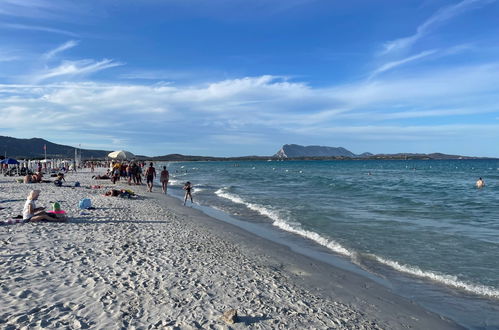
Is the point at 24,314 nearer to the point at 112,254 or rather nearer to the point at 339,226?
the point at 112,254

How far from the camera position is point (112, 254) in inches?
255

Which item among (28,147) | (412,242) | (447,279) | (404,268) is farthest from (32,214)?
(28,147)

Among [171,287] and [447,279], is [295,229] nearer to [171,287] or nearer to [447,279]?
[447,279]

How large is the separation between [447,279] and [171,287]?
200 inches

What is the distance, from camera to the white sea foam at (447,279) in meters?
5.89

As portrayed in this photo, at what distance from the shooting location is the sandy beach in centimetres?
409

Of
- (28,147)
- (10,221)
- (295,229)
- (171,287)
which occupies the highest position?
(28,147)

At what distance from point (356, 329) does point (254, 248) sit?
13.7 ft

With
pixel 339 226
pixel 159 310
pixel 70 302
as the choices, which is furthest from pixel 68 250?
pixel 339 226

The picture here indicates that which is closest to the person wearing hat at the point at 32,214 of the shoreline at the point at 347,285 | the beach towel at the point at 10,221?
the beach towel at the point at 10,221

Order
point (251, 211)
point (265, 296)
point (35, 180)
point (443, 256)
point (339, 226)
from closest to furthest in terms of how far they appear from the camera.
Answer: point (265, 296) → point (443, 256) → point (339, 226) → point (251, 211) → point (35, 180)

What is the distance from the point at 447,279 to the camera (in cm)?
645

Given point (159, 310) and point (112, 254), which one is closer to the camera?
point (159, 310)

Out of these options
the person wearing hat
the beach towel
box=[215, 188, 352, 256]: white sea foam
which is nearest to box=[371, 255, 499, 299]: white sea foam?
box=[215, 188, 352, 256]: white sea foam
